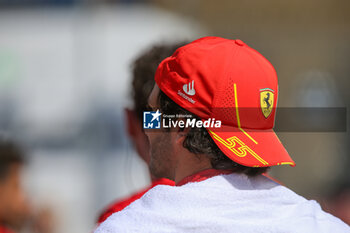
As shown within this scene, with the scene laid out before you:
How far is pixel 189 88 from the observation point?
75 cm

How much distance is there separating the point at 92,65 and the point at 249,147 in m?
2.22

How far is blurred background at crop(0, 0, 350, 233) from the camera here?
2764 mm

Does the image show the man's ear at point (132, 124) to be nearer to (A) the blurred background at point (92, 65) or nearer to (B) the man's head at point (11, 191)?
(B) the man's head at point (11, 191)

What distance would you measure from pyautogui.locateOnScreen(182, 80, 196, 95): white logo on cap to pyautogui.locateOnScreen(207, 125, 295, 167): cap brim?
75 millimetres

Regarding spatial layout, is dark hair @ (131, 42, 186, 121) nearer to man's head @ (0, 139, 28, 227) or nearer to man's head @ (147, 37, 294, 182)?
man's head @ (147, 37, 294, 182)

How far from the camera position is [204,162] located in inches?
29.9

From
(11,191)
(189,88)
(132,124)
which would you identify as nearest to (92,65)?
(11,191)

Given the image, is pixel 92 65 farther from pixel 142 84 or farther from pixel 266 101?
pixel 266 101

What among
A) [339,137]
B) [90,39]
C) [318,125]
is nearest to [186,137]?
[318,125]

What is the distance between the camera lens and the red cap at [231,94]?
2.42ft

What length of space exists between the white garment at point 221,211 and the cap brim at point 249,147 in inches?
1.6

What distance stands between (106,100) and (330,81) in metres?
1.53

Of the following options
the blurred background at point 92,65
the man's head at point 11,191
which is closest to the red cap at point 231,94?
the man's head at point 11,191

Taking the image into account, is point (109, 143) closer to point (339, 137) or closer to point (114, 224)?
point (339, 137)
